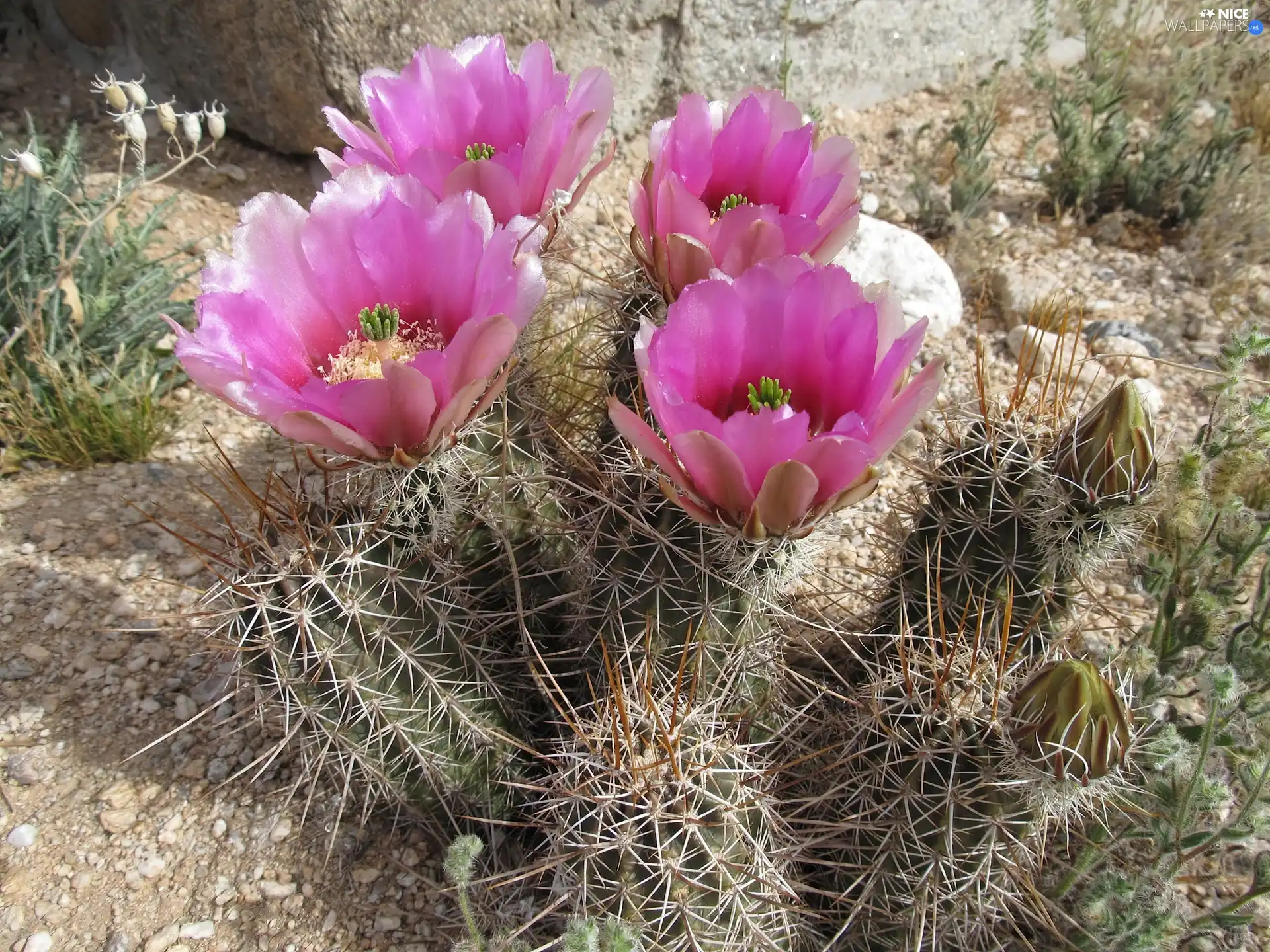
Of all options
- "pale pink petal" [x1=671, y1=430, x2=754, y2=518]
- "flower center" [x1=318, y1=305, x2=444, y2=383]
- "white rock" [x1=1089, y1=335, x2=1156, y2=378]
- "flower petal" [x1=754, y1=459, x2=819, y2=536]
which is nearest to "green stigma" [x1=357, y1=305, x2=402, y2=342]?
"flower center" [x1=318, y1=305, x2=444, y2=383]

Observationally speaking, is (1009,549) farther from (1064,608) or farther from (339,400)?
(339,400)

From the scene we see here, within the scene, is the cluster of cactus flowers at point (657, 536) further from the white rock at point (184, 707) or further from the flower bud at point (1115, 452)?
the white rock at point (184, 707)

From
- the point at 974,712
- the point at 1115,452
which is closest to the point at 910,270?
the point at 1115,452

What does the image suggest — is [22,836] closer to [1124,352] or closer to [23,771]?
[23,771]

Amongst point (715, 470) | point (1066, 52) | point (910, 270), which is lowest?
point (910, 270)

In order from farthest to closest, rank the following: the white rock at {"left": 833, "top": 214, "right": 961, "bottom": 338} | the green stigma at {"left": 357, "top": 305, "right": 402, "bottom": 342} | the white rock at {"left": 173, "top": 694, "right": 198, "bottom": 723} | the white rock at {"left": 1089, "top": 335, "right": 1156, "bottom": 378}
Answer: the white rock at {"left": 833, "top": 214, "right": 961, "bottom": 338} < the white rock at {"left": 1089, "top": 335, "right": 1156, "bottom": 378} < the white rock at {"left": 173, "top": 694, "right": 198, "bottom": 723} < the green stigma at {"left": 357, "top": 305, "right": 402, "bottom": 342}

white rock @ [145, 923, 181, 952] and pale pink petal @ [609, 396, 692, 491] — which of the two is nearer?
pale pink petal @ [609, 396, 692, 491]

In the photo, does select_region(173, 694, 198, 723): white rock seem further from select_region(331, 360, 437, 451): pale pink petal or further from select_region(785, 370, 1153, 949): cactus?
select_region(785, 370, 1153, 949): cactus
